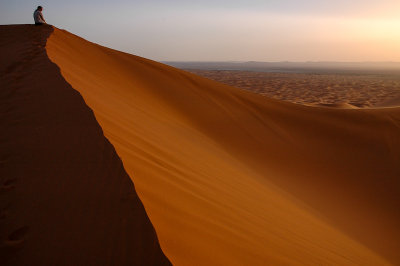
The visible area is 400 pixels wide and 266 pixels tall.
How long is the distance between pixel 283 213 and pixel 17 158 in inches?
99.7

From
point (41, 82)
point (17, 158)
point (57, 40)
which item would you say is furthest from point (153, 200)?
point (57, 40)

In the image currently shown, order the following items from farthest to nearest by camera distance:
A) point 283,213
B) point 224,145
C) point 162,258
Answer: point 224,145 < point 283,213 < point 162,258

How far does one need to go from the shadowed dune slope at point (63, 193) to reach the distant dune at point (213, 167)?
0.01 m

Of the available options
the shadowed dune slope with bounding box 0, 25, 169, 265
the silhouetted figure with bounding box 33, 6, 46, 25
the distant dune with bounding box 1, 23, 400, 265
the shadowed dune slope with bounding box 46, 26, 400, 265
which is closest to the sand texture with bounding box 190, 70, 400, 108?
the shadowed dune slope with bounding box 46, 26, 400, 265

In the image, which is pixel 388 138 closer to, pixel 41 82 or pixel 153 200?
pixel 153 200

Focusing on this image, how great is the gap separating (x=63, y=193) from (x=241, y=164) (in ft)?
10.6

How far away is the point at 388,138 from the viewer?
20.1 ft

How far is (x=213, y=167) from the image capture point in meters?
3.53

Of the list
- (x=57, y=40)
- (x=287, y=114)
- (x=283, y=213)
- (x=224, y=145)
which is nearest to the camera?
(x=283, y=213)

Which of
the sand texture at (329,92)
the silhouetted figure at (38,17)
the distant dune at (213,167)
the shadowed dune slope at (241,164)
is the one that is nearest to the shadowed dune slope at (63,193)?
the distant dune at (213,167)

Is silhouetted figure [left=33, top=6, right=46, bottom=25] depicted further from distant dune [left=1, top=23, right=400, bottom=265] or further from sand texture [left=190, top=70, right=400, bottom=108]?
sand texture [left=190, top=70, right=400, bottom=108]

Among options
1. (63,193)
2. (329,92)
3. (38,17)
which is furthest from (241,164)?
(329,92)

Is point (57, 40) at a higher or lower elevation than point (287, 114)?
higher

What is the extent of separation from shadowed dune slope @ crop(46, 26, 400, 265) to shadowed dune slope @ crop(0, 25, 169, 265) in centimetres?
13
